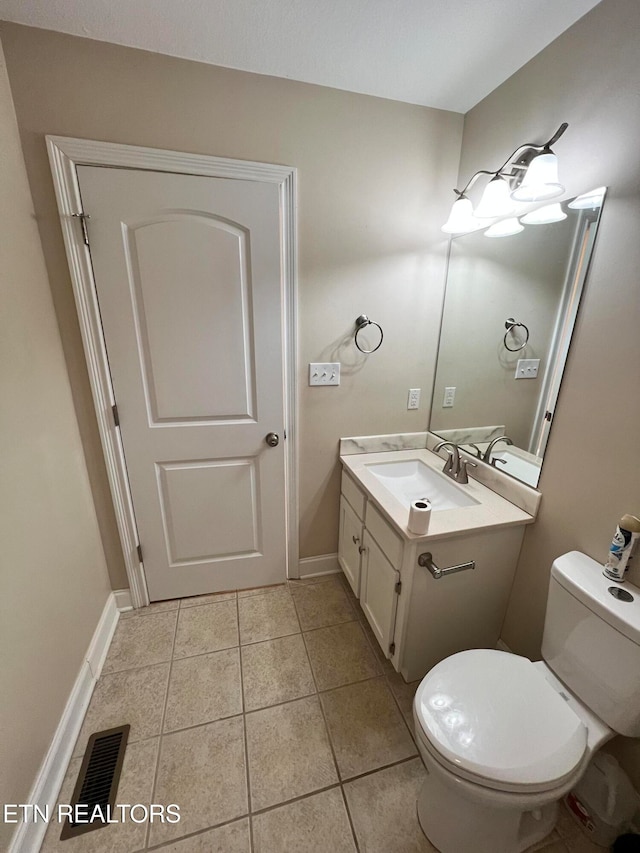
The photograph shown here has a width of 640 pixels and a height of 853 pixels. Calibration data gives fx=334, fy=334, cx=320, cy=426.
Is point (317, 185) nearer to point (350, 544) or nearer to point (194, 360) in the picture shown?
point (194, 360)

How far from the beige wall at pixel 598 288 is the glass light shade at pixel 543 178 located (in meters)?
0.11

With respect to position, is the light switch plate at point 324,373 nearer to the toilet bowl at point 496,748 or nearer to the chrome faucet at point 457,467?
the chrome faucet at point 457,467

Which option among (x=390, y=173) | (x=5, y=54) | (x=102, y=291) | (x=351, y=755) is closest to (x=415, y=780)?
(x=351, y=755)

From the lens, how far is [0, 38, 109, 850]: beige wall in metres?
0.97

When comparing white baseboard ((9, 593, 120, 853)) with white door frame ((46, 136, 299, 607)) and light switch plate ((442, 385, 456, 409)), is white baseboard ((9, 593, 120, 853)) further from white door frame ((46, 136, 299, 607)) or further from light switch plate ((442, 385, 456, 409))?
light switch plate ((442, 385, 456, 409))

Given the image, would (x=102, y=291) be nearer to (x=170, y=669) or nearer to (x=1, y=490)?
(x=1, y=490)

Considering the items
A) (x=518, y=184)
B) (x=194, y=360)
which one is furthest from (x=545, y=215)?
(x=194, y=360)

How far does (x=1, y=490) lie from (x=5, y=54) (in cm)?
144

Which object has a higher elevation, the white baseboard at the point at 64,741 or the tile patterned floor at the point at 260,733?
the white baseboard at the point at 64,741

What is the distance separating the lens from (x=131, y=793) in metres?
1.08

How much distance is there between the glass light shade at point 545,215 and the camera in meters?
1.15

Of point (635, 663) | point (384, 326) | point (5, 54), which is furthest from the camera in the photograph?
point (384, 326)

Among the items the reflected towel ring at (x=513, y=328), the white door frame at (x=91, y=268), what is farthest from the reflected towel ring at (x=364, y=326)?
the reflected towel ring at (x=513, y=328)

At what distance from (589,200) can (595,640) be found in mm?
1313
